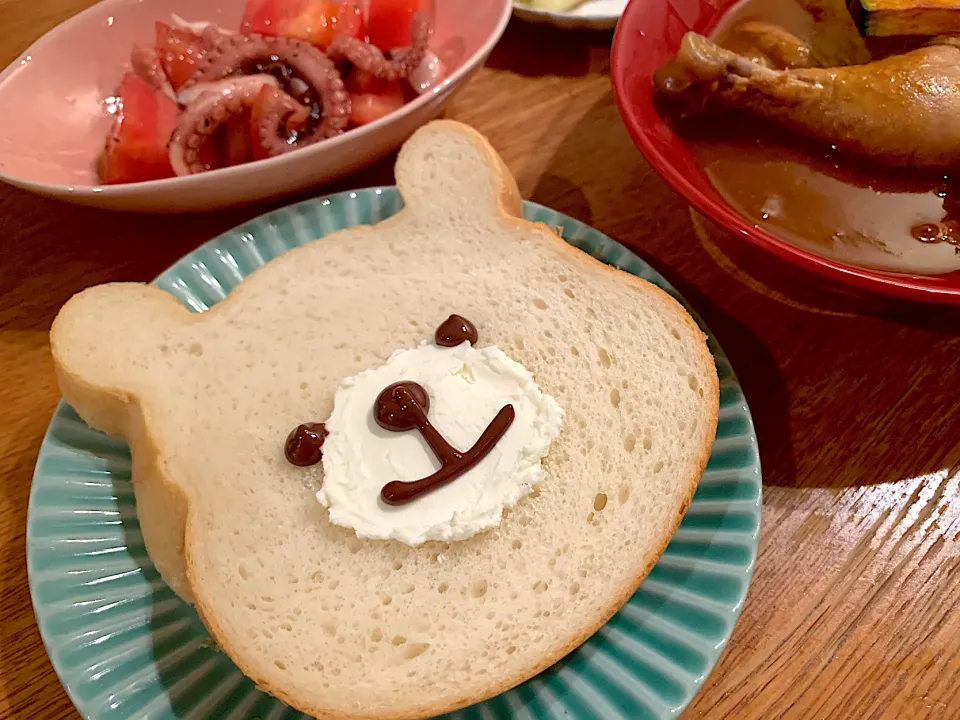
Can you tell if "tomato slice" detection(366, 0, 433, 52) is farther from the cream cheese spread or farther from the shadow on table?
the cream cheese spread

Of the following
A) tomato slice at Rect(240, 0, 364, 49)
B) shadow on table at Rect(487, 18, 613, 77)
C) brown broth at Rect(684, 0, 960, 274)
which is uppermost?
tomato slice at Rect(240, 0, 364, 49)

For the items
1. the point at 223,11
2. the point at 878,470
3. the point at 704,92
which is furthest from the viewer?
the point at 223,11

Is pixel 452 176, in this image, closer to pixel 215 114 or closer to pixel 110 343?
pixel 215 114

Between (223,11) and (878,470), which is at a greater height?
(223,11)

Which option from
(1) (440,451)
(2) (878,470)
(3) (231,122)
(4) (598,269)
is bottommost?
(2) (878,470)

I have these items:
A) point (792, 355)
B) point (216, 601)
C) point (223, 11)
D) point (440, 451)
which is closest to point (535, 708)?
point (440, 451)

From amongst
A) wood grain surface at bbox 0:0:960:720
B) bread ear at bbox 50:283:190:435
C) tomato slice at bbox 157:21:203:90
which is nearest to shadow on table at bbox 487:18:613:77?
wood grain surface at bbox 0:0:960:720

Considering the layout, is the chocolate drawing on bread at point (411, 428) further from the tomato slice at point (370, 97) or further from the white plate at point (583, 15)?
the white plate at point (583, 15)

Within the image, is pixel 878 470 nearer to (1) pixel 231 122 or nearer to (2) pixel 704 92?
(2) pixel 704 92
